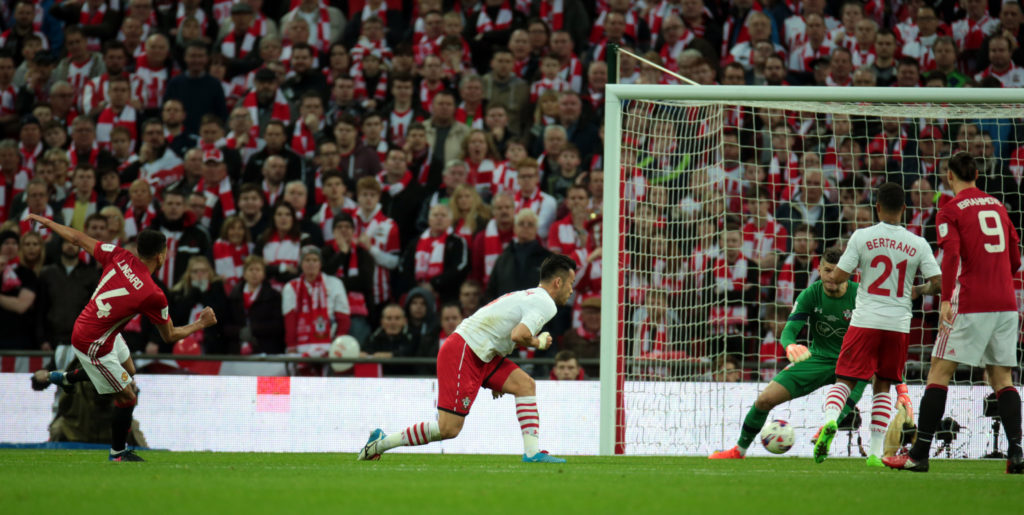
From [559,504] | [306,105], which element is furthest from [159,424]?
[559,504]

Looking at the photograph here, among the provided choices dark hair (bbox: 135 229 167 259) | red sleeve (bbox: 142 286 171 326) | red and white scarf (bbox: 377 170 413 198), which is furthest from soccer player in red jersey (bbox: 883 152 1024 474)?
red and white scarf (bbox: 377 170 413 198)

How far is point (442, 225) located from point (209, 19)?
19.9 feet

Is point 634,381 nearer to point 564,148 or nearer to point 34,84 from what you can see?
point 564,148

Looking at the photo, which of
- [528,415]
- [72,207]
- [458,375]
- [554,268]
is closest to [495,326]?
[458,375]

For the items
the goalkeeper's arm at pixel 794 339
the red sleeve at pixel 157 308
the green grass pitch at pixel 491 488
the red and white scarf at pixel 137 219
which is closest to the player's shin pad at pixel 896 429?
the green grass pitch at pixel 491 488

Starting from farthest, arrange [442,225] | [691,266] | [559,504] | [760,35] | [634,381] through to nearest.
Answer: [760,35] < [442,225] < [691,266] < [634,381] < [559,504]

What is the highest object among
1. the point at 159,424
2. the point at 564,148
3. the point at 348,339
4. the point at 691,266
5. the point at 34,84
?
the point at 34,84

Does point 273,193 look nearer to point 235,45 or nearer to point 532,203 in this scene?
point 235,45

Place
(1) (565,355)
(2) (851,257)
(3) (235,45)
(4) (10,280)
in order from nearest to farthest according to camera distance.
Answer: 1. (2) (851,257)
2. (1) (565,355)
3. (4) (10,280)
4. (3) (235,45)

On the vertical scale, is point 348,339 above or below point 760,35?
below

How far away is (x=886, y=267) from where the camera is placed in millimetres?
8477

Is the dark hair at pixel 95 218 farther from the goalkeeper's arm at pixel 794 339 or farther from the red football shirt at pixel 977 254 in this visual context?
the red football shirt at pixel 977 254

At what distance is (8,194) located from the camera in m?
15.5

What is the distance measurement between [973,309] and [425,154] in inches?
311
